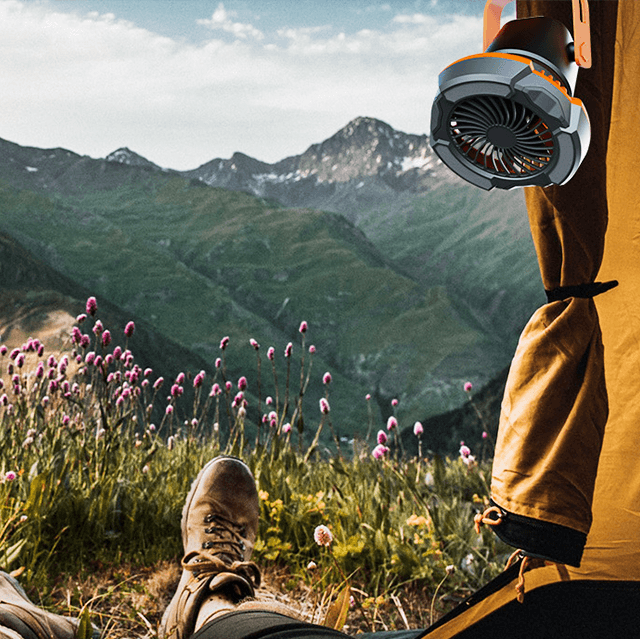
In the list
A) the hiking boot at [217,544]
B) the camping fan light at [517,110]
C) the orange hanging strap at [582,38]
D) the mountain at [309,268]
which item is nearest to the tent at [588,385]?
the orange hanging strap at [582,38]

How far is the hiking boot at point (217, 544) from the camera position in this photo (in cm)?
156

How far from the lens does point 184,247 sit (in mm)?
76125

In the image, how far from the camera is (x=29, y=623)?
1.22m

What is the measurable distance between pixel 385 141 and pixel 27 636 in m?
143

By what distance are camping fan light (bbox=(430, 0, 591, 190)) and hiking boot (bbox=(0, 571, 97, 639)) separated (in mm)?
1218

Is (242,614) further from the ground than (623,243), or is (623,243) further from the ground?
(623,243)

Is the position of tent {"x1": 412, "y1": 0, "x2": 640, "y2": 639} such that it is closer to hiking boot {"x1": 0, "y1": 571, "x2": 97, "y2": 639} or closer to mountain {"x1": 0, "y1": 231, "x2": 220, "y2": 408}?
hiking boot {"x1": 0, "y1": 571, "x2": 97, "y2": 639}

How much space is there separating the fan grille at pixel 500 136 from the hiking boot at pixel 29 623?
1221 mm

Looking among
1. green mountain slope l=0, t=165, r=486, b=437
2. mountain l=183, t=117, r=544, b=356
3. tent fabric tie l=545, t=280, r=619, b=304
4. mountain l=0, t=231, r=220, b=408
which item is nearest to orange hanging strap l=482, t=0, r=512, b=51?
tent fabric tie l=545, t=280, r=619, b=304

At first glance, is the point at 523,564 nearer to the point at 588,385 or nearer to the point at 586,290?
the point at 588,385

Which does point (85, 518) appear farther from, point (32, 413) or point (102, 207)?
point (102, 207)

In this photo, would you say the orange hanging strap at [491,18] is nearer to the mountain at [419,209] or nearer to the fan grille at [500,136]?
the fan grille at [500,136]

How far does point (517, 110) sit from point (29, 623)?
1408 mm

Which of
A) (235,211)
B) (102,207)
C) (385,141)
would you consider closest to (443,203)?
(235,211)
